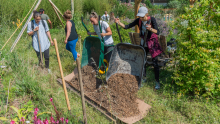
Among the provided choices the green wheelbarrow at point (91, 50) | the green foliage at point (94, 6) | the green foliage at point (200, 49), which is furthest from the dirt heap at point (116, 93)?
the green foliage at point (94, 6)

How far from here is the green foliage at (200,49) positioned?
2.97 m

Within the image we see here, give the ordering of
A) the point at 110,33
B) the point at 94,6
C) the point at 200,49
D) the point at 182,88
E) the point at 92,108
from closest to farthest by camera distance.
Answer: the point at 200,49, the point at 92,108, the point at 182,88, the point at 110,33, the point at 94,6

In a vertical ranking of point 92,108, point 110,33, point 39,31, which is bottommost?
point 92,108

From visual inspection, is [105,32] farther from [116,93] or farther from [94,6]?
[94,6]

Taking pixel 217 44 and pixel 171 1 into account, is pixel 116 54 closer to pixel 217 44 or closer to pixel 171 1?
pixel 217 44

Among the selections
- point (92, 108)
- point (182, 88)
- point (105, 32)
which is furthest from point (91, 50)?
point (182, 88)

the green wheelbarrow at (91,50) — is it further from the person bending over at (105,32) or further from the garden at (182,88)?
the garden at (182,88)

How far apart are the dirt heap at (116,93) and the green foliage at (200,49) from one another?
39.7 inches

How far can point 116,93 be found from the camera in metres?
3.21

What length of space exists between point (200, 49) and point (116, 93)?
175 cm

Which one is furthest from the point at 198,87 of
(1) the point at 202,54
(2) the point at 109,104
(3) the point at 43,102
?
(3) the point at 43,102

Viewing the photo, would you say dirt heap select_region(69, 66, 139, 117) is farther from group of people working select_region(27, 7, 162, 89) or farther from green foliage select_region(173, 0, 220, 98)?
green foliage select_region(173, 0, 220, 98)

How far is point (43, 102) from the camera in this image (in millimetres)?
2984

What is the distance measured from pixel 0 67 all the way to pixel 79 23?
5.78m
